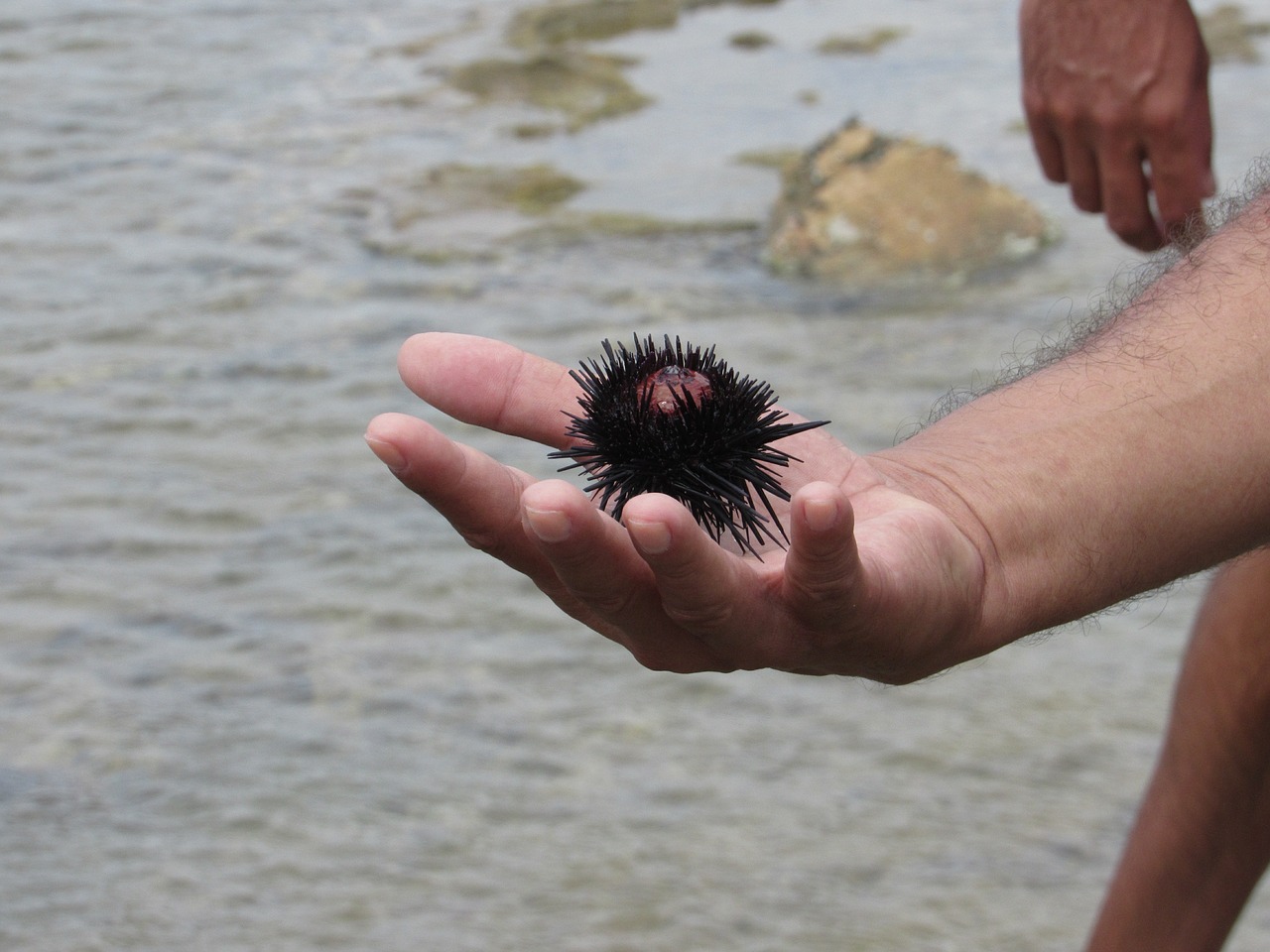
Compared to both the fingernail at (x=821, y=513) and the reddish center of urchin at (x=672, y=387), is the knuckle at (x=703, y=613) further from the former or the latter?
the reddish center of urchin at (x=672, y=387)

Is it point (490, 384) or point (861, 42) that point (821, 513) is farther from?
point (861, 42)

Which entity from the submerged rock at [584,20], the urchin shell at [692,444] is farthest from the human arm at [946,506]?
the submerged rock at [584,20]

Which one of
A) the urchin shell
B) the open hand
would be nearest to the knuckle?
the open hand

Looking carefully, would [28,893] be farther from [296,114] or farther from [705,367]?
[296,114]

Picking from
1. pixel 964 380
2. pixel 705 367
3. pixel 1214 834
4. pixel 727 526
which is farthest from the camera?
pixel 964 380

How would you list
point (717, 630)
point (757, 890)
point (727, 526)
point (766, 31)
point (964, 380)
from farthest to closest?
point (766, 31), point (964, 380), point (757, 890), point (727, 526), point (717, 630)

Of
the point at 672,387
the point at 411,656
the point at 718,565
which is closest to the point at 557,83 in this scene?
the point at 411,656

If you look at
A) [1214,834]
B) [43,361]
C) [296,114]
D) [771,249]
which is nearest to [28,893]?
[1214,834]

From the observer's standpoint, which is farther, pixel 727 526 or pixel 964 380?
pixel 964 380
